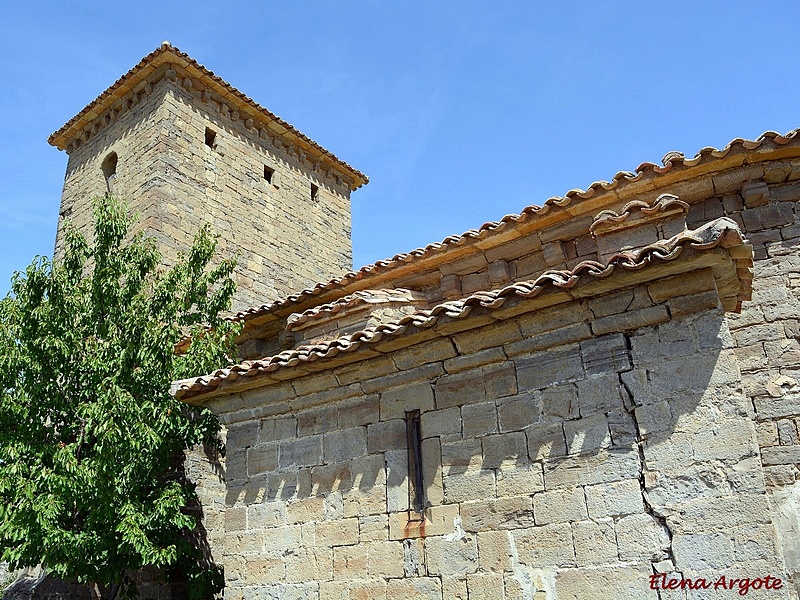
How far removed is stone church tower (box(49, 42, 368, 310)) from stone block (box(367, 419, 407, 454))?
6.17 metres

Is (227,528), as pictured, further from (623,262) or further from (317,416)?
(623,262)

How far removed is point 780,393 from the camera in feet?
18.1

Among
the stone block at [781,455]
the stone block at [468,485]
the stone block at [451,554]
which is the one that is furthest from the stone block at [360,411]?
the stone block at [781,455]

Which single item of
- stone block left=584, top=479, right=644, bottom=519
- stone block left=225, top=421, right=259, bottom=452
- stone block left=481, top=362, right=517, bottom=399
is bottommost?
stone block left=584, top=479, right=644, bottom=519

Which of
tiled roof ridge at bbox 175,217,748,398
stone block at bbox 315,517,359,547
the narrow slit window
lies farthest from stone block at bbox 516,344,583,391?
stone block at bbox 315,517,359,547

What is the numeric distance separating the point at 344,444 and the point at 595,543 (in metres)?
2.07

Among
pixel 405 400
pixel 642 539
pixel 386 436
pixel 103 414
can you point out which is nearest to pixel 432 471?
pixel 386 436

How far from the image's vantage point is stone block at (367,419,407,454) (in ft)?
16.9

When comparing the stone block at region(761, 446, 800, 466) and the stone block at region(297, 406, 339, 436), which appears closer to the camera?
the stone block at region(761, 446, 800, 466)

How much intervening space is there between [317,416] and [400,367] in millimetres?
907

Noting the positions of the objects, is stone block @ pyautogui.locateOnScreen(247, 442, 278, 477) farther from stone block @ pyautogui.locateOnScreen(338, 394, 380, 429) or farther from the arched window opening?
the arched window opening

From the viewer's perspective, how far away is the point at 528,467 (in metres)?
4.50

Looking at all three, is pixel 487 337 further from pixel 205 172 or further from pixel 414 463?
pixel 205 172
